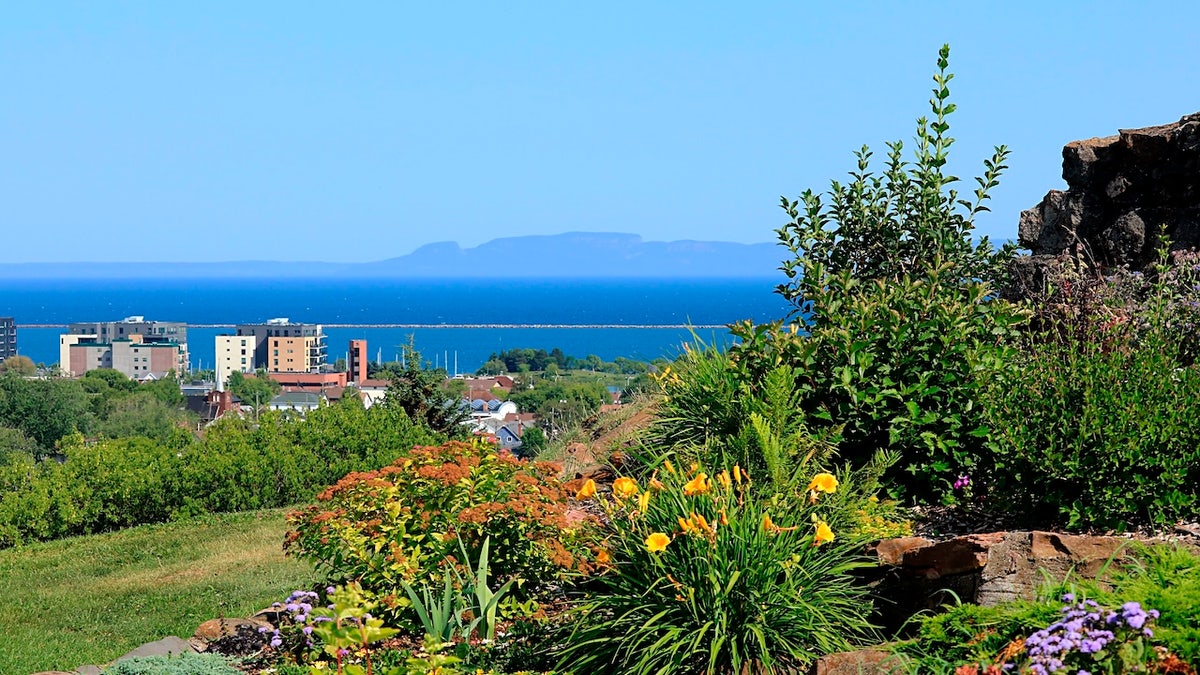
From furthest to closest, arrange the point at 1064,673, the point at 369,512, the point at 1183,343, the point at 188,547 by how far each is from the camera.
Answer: the point at 188,547
the point at 1183,343
the point at 369,512
the point at 1064,673

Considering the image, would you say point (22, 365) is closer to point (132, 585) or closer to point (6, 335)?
point (6, 335)

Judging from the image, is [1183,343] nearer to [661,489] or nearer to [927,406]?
[927,406]

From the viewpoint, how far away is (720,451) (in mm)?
6258

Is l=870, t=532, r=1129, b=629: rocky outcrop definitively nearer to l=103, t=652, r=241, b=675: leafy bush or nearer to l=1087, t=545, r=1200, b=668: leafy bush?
l=1087, t=545, r=1200, b=668: leafy bush

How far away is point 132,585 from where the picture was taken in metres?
9.57

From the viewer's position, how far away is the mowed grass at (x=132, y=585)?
7.28 m

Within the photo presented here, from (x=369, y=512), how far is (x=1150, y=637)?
392 centimetres

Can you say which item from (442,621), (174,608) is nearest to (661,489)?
(442,621)

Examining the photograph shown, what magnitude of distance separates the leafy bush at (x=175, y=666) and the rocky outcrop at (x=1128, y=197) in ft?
22.2

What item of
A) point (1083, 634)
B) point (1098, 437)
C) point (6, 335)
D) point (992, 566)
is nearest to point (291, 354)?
point (6, 335)

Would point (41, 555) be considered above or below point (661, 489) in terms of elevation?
below

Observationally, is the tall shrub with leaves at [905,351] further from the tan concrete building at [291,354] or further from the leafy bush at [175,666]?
the tan concrete building at [291,354]

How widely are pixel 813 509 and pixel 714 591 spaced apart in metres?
0.92

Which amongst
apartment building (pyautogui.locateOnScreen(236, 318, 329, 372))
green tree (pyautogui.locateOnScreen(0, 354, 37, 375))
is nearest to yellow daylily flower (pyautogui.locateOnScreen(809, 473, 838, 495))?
green tree (pyautogui.locateOnScreen(0, 354, 37, 375))
